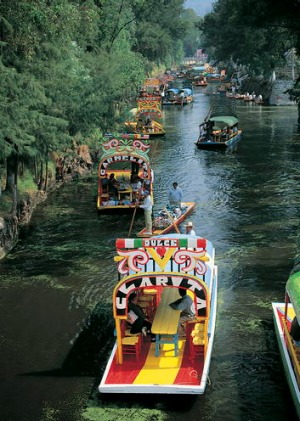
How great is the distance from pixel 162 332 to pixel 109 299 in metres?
5.47

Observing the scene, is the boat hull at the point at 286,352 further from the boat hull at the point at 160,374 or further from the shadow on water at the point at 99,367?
the shadow on water at the point at 99,367

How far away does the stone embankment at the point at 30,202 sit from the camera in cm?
2373

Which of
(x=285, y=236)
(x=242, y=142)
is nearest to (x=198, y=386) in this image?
(x=285, y=236)

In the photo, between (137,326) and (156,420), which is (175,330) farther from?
(156,420)

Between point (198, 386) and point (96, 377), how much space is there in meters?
3.06

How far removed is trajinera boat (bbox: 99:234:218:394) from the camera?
13242mm

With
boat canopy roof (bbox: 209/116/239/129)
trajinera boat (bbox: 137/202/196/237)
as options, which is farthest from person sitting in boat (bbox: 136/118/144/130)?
trajinera boat (bbox: 137/202/196/237)

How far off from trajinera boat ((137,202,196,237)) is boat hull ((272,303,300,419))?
813 cm

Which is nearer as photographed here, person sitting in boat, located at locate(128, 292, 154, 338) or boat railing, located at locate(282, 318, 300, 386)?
boat railing, located at locate(282, 318, 300, 386)

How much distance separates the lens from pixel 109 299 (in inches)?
755

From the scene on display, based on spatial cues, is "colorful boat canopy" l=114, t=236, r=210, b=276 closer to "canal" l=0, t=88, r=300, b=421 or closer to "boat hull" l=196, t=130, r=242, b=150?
"canal" l=0, t=88, r=300, b=421

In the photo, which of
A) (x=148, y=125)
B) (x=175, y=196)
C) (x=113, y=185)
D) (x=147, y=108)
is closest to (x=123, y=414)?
(x=175, y=196)

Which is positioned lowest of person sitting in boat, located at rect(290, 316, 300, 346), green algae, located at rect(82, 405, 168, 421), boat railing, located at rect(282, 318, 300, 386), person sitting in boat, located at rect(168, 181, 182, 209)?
green algae, located at rect(82, 405, 168, 421)

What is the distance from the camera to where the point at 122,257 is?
1397cm
